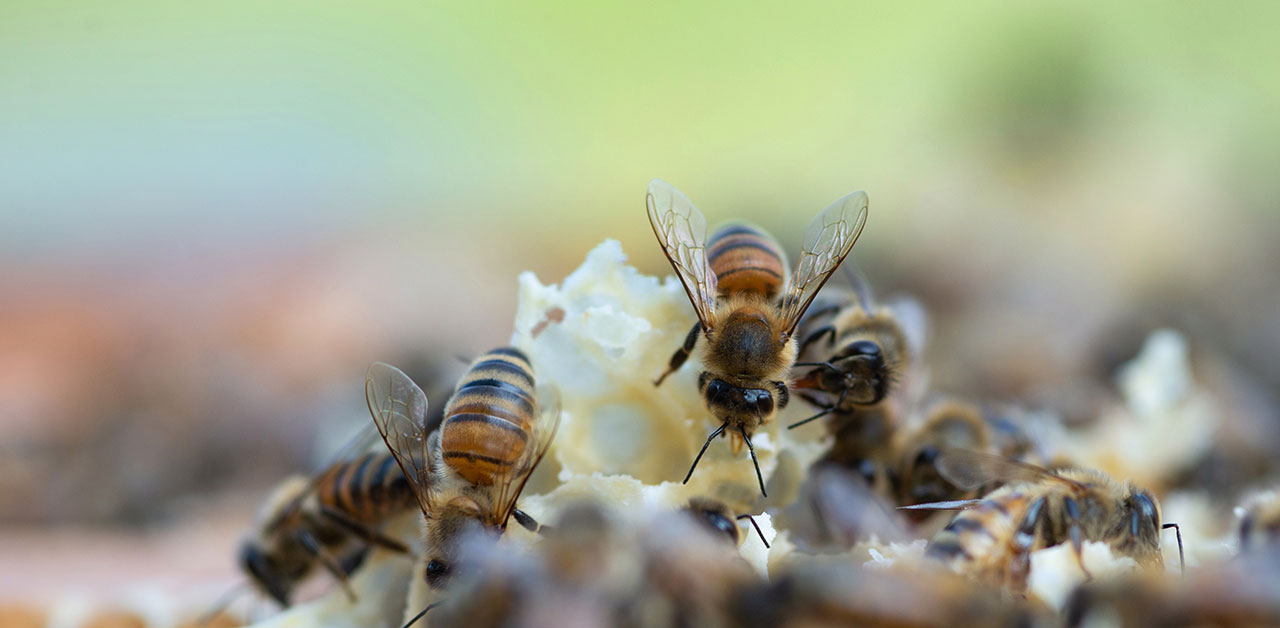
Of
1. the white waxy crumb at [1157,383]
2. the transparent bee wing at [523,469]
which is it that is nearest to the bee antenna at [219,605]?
the transparent bee wing at [523,469]

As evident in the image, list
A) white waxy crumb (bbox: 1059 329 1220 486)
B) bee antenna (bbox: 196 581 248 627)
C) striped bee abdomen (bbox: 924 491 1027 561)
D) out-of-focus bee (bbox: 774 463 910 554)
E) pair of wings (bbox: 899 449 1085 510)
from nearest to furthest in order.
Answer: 1. striped bee abdomen (bbox: 924 491 1027 561)
2. pair of wings (bbox: 899 449 1085 510)
3. out-of-focus bee (bbox: 774 463 910 554)
4. bee antenna (bbox: 196 581 248 627)
5. white waxy crumb (bbox: 1059 329 1220 486)

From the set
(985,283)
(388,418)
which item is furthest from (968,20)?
(388,418)

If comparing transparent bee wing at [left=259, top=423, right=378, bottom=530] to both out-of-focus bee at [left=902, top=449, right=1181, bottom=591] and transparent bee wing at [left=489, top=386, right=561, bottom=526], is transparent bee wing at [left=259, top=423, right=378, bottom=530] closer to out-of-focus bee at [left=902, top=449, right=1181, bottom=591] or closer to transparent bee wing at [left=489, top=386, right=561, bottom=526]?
transparent bee wing at [left=489, top=386, right=561, bottom=526]

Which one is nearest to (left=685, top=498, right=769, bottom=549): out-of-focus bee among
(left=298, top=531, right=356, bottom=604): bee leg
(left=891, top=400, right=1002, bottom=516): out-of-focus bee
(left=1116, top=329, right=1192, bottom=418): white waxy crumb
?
(left=891, top=400, right=1002, bottom=516): out-of-focus bee

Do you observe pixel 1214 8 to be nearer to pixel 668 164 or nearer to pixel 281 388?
pixel 668 164

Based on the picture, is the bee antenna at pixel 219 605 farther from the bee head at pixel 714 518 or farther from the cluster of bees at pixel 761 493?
the bee head at pixel 714 518
